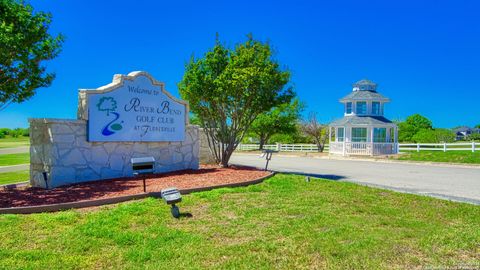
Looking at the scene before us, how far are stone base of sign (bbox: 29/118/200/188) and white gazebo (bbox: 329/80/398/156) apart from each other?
23647 millimetres

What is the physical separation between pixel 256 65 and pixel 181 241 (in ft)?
32.5

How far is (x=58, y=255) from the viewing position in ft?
14.8

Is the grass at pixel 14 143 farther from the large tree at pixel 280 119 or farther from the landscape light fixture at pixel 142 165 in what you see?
the landscape light fixture at pixel 142 165


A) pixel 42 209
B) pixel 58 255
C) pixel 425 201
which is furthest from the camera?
pixel 425 201

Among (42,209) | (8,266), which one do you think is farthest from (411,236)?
(42,209)

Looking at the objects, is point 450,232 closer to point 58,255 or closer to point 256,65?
point 58,255

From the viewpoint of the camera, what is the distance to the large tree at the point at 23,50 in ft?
29.1

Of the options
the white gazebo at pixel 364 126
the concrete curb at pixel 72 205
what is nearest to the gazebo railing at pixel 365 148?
the white gazebo at pixel 364 126

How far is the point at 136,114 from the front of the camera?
11.7m

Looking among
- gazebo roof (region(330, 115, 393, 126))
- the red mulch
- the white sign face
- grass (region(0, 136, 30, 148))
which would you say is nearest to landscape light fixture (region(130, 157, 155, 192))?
the red mulch

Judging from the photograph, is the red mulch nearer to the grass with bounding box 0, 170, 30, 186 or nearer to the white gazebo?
the grass with bounding box 0, 170, 30, 186

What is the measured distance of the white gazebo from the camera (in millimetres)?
31562

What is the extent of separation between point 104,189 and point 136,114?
3.41m

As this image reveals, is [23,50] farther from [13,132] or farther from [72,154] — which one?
[13,132]
